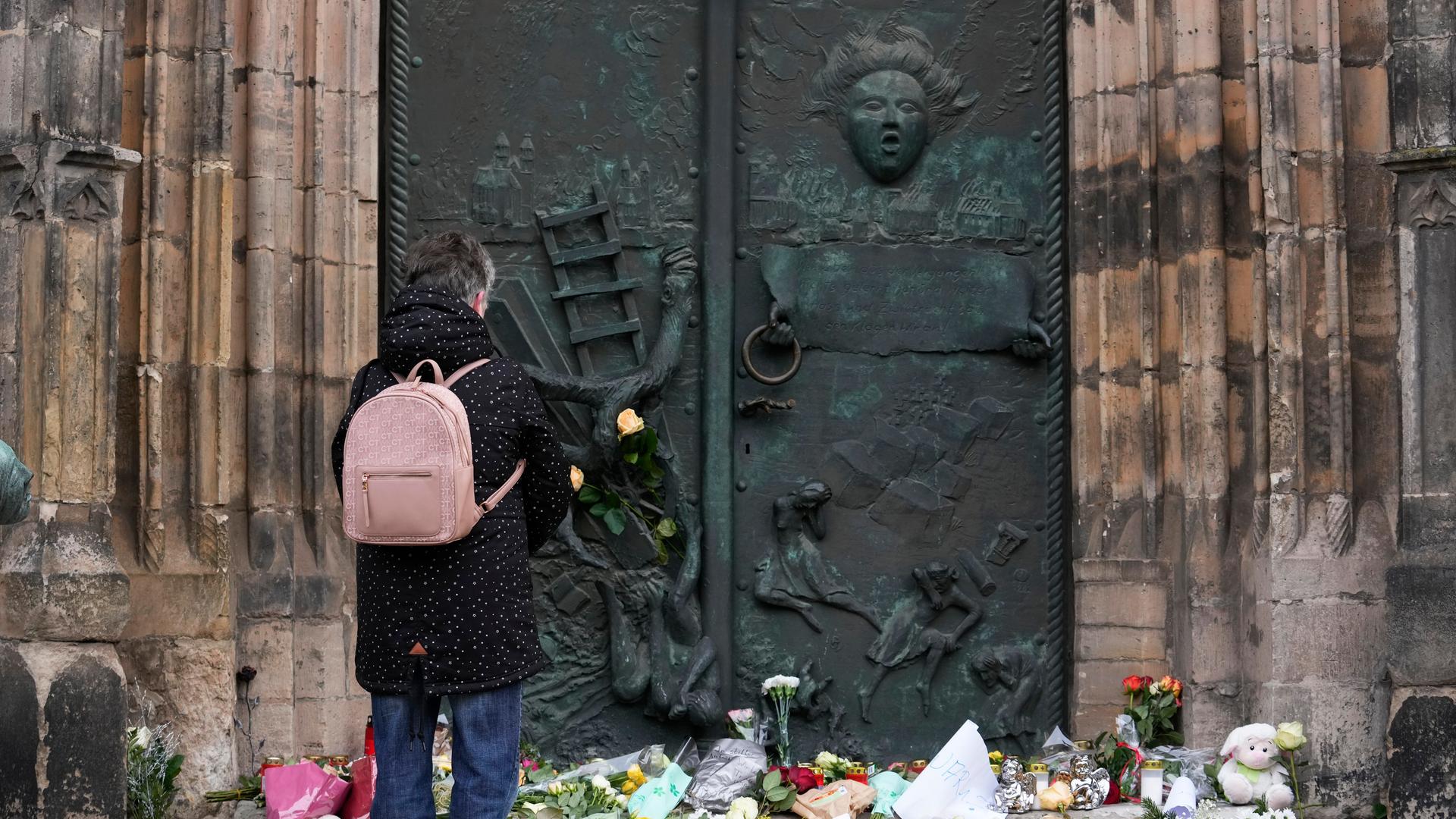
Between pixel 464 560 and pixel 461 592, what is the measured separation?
0.26ft

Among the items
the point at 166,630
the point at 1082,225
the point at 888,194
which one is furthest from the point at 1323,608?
the point at 166,630

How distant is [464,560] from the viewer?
15.8 ft

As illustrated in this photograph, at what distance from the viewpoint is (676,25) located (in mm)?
7648

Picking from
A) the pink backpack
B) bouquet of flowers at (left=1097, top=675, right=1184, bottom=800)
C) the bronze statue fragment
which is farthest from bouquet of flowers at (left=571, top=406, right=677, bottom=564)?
the bronze statue fragment

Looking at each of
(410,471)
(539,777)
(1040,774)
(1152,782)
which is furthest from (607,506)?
(410,471)

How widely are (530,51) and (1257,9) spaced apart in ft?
8.72

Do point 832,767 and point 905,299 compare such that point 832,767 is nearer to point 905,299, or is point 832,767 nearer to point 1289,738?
point 1289,738

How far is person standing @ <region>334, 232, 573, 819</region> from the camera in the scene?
15.7ft

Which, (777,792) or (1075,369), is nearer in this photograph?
(777,792)

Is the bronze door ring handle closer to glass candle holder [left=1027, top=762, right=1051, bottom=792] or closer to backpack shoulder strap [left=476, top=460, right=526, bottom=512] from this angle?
glass candle holder [left=1027, top=762, right=1051, bottom=792]

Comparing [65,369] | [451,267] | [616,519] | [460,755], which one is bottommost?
[460,755]

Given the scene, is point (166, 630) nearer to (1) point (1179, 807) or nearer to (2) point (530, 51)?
(2) point (530, 51)

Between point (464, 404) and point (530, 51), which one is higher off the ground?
point (530, 51)

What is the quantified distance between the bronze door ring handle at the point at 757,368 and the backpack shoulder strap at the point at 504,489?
253cm
